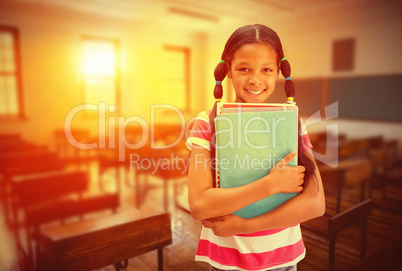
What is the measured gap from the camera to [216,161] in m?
0.70

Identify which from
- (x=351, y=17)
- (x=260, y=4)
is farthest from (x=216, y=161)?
(x=351, y=17)

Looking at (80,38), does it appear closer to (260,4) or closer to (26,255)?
(260,4)

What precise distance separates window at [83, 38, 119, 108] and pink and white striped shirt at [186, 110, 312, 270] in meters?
6.72

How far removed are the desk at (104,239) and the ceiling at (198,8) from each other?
5.06 metres

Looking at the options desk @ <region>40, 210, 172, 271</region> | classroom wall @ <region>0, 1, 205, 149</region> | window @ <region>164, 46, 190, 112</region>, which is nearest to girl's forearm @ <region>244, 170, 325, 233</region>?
desk @ <region>40, 210, 172, 271</region>

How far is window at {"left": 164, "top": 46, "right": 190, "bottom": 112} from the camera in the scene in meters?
8.12

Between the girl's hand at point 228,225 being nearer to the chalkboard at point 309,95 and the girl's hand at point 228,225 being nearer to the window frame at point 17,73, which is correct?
the chalkboard at point 309,95

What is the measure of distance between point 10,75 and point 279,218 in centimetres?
678

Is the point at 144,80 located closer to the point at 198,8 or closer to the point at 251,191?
the point at 198,8

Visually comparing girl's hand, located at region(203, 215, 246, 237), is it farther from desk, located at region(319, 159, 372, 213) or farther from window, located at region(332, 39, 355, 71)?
window, located at region(332, 39, 355, 71)

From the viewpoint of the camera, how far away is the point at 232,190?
673mm

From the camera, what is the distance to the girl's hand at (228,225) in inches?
27.5

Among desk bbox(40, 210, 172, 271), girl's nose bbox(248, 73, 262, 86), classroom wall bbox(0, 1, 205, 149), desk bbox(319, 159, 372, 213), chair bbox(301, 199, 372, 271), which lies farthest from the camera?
classroom wall bbox(0, 1, 205, 149)

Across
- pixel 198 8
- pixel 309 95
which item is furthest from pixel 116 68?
pixel 309 95
